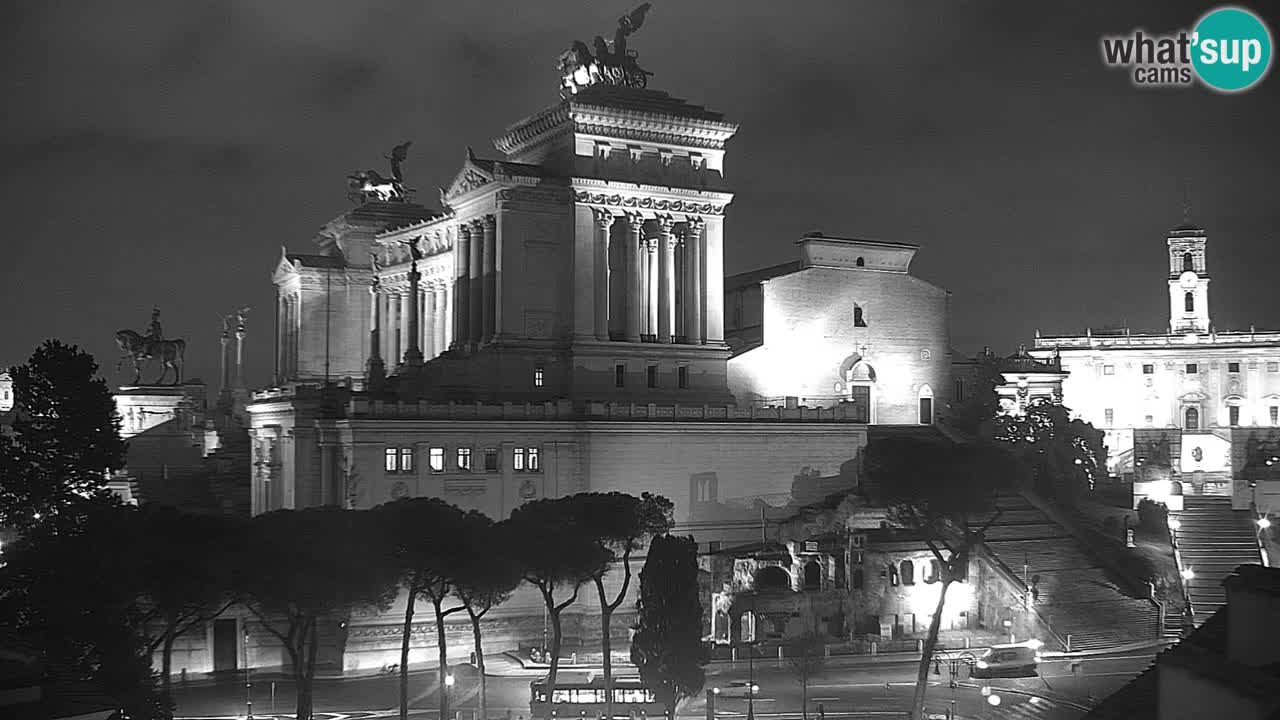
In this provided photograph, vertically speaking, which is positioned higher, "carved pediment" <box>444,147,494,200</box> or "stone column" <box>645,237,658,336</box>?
"carved pediment" <box>444,147,494,200</box>

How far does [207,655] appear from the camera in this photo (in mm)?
66188

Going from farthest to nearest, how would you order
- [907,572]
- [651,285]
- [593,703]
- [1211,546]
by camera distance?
[651,285], [1211,546], [907,572], [593,703]

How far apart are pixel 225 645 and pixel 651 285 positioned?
36.2 meters

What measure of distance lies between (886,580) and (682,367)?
21194 millimetres

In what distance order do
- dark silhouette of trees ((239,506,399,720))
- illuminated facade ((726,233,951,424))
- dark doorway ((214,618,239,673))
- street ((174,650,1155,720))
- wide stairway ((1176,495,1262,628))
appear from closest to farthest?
dark silhouette of trees ((239,506,399,720))
street ((174,650,1155,720))
dark doorway ((214,618,239,673))
wide stairway ((1176,495,1262,628))
illuminated facade ((726,233,951,424))

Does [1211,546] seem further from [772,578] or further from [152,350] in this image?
[152,350]

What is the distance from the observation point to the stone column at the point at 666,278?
88688 millimetres

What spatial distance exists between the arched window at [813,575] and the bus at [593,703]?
729 inches

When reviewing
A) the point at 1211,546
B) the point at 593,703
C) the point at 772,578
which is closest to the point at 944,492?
the point at 772,578

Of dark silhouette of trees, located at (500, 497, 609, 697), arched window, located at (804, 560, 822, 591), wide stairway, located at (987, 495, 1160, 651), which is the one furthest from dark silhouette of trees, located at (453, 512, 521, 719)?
wide stairway, located at (987, 495, 1160, 651)

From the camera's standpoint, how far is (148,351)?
108 m

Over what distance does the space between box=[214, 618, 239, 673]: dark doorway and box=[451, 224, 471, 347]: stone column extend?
2695 cm

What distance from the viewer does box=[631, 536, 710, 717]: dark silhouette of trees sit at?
5488 centimetres

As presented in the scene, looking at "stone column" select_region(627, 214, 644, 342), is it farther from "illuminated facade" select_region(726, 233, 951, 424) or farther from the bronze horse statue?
the bronze horse statue
